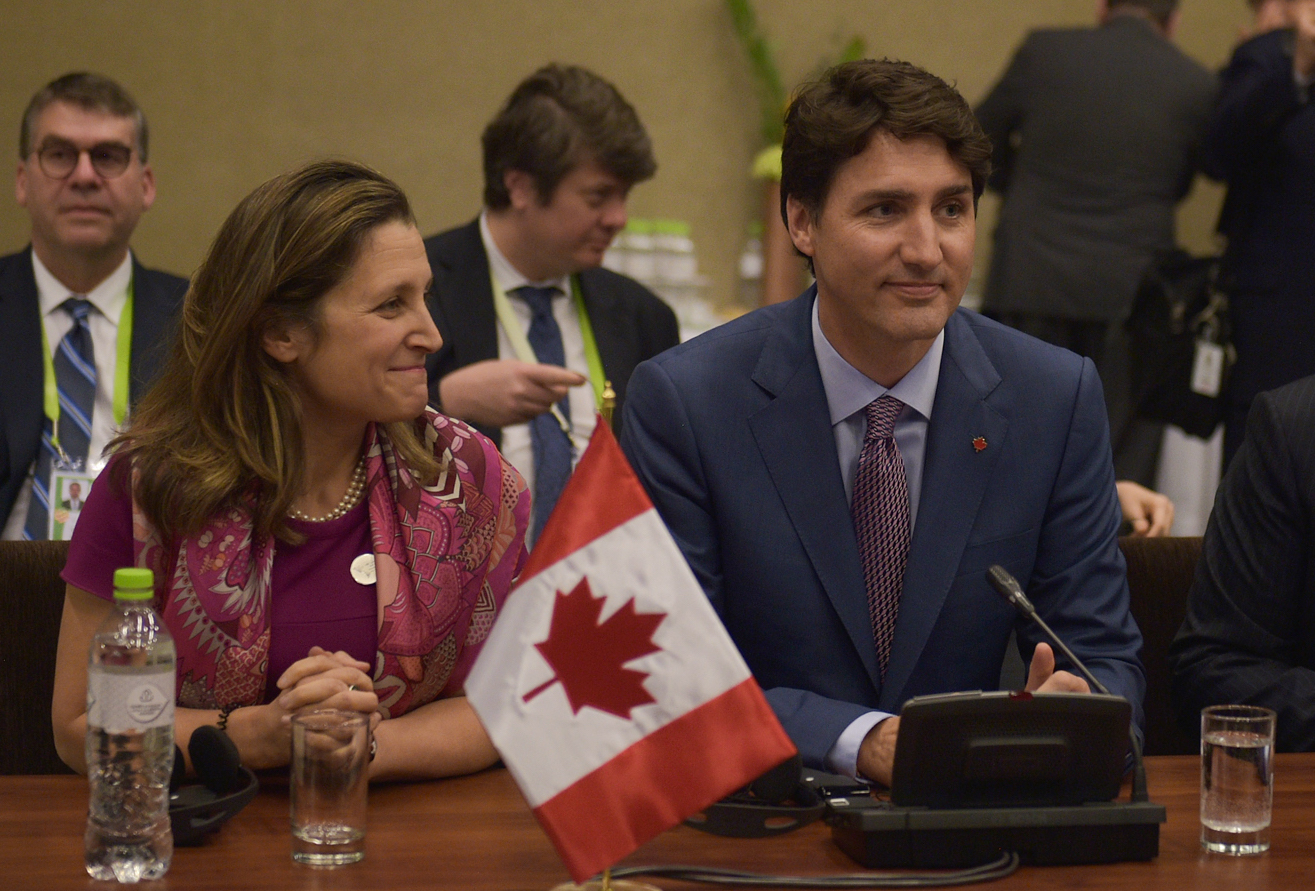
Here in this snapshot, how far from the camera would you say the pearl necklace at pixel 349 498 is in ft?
6.53

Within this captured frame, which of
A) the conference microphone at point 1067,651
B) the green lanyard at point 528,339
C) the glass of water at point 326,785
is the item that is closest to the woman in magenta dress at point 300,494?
the glass of water at point 326,785

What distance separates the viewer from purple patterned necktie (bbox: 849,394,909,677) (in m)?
2.08

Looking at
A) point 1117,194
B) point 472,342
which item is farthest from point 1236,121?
point 472,342

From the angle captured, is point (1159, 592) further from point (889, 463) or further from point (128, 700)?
point (128, 700)

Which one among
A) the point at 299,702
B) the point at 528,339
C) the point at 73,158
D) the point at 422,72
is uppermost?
the point at 422,72

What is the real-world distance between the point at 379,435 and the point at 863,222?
73cm

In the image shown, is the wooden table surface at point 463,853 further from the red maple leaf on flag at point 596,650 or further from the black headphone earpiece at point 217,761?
the red maple leaf on flag at point 596,650

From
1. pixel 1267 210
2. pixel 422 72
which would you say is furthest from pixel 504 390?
pixel 422 72

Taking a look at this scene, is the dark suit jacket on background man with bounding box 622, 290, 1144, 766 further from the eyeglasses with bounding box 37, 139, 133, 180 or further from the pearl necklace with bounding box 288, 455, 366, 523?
the eyeglasses with bounding box 37, 139, 133, 180

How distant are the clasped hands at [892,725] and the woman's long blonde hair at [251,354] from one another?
2.48ft

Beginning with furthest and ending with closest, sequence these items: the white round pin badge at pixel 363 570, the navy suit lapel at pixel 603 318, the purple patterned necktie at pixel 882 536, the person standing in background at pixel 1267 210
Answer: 1. the person standing in background at pixel 1267 210
2. the navy suit lapel at pixel 603 318
3. the purple patterned necktie at pixel 882 536
4. the white round pin badge at pixel 363 570

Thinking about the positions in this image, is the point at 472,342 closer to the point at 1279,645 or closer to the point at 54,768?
the point at 54,768

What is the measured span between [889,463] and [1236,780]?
0.68 m

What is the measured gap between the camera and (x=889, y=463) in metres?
2.11
